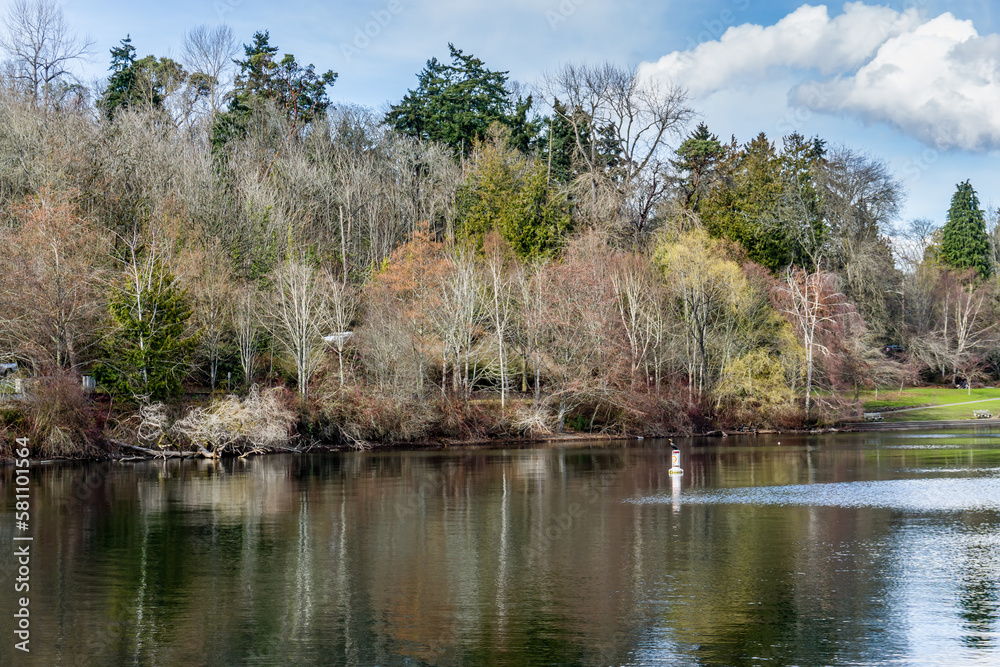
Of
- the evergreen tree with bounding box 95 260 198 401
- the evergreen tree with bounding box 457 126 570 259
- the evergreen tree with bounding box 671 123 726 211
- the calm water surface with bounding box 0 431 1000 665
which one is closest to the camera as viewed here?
the calm water surface with bounding box 0 431 1000 665

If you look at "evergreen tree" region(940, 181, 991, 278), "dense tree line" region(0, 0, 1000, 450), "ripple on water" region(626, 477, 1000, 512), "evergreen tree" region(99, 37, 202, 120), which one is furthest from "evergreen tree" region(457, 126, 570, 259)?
"evergreen tree" region(940, 181, 991, 278)

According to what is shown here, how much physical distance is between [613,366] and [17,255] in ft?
119

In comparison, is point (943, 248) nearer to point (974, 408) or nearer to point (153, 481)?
point (974, 408)

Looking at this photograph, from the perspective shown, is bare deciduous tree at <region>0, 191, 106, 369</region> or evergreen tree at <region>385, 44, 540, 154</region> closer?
bare deciduous tree at <region>0, 191, 106, 369</region>

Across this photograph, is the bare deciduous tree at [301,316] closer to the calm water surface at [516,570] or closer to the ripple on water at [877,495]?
the calm water surface at [516,570]

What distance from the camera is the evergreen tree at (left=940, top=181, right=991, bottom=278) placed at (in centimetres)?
10225

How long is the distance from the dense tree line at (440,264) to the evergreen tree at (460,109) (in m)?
0.31

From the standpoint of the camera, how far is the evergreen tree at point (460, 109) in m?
89.8

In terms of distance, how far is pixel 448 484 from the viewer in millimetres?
37406

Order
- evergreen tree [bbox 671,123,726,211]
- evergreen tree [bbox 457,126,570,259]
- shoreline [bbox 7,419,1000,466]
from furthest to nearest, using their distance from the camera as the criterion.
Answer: evergreen tree [bbox 671,123,726,211] → evergreen tree [bbox 457,126,570,259] → shoreline [bbox 7,419,1000,466]

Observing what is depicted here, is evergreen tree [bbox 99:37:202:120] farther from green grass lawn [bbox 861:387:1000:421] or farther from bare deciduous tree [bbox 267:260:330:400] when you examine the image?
green grass lawn [bbox 861:387:1000:421]

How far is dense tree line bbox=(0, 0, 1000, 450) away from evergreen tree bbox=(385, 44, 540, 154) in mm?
309

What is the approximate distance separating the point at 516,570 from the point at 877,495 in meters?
17.1

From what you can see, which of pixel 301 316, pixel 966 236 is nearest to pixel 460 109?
pixel 301 316
